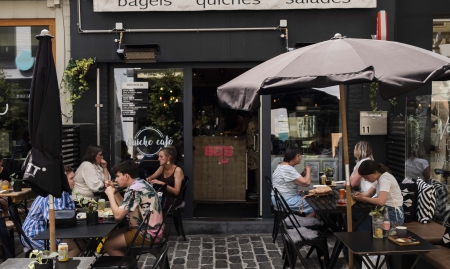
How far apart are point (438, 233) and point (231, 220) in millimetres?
3247

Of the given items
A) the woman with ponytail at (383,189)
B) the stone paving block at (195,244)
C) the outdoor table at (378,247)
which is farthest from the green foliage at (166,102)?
the outdoor table at (378,247)

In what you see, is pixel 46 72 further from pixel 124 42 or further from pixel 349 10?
pixel 349 10

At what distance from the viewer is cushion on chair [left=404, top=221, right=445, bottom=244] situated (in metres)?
4.86

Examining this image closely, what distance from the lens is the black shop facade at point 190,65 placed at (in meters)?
6.72

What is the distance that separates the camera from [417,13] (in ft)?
23.8

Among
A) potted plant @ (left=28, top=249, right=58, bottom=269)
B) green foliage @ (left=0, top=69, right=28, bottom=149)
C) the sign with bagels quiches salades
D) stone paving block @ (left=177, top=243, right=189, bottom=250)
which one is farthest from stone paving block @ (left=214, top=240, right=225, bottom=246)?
green foliage @ (left=0, top=69, right=28, bottom=149)

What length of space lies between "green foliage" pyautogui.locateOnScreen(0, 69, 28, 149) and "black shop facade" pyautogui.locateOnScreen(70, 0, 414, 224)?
993 millimetres

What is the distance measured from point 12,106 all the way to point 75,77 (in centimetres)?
132

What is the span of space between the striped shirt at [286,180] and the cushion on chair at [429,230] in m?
1.57

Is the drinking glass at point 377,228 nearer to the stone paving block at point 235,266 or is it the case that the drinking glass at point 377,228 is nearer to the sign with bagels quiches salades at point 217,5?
the stone paving block at point 235,266

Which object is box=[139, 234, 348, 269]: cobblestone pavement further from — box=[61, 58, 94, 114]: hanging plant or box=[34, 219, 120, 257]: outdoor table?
box=[61, 58, 94, 114]: hanging plant

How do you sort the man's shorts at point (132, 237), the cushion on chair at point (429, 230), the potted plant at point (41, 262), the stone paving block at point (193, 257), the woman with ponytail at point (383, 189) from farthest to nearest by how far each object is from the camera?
1. the stone paving block at point (193, 257)
2. the cushion on chair at point (429, 230)
3. the woman with ponytail at point (383, 189)
4. the man's shorts at point (132, 237)
5. the potted plant at point (41, 262)

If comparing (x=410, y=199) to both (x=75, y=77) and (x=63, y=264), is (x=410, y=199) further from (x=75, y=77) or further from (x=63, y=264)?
(x=75, y=77)

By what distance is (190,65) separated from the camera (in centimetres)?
695
